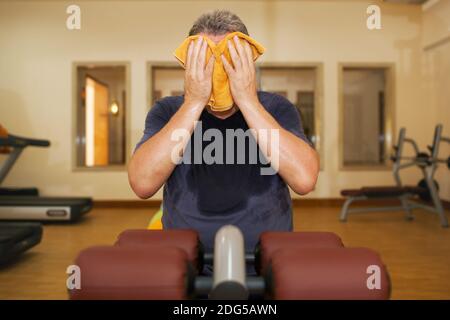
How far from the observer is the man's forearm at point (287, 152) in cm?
60

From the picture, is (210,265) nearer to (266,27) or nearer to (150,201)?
(150,201)

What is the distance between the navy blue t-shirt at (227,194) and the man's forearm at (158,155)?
0.37 feet

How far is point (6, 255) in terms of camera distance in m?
2.39

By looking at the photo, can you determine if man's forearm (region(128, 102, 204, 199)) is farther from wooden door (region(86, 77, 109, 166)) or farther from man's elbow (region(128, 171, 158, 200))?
wooden door (region(86, 77, 109, 166))

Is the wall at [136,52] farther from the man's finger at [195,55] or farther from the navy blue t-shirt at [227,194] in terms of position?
the man's finger at [195,55]

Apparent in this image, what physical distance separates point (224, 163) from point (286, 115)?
165mm

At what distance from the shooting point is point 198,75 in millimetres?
567

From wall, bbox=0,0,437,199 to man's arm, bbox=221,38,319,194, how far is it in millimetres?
4639

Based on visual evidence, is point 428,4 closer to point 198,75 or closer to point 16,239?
point 16,239

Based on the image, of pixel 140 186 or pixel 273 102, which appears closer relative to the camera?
pixel 140 186

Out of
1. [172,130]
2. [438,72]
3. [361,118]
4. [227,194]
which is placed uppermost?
[438,72]

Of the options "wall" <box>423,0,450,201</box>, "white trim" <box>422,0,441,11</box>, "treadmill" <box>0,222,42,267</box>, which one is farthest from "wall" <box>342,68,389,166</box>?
"treadmill" <box>0,222,42,267</box>

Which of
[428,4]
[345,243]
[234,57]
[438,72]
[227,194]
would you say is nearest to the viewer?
[234,57]

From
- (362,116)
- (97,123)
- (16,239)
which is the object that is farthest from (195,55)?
(362,116)
